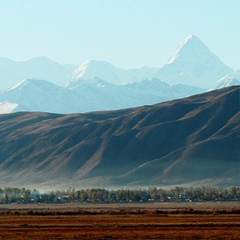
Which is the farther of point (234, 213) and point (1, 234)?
point (234, 213)

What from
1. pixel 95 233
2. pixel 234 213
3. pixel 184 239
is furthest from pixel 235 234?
pixel 234 213

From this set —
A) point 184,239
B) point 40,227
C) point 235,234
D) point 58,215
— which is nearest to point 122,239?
point 184,239

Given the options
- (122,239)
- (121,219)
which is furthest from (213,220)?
(122,239)

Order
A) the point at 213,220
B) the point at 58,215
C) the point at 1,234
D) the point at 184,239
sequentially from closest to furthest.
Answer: the point at 184,239, the point at 1,234, the point at 213,220, the point at 58,215

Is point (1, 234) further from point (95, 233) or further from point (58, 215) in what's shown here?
point (58, 215)

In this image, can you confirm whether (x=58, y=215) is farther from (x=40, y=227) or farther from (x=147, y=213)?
(x=40, y=227)

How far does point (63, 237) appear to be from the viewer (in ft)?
283

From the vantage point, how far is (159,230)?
93688 mm

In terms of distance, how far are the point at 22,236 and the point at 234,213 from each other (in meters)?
50.4

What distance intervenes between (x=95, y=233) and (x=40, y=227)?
37.7 feet

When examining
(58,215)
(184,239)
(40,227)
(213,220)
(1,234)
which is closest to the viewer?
(184,239)

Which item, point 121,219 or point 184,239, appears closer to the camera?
point 184,239

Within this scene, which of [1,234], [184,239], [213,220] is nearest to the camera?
[184,239]

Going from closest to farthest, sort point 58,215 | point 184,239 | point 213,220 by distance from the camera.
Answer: point 184,239
point 213,220
point 58,215
